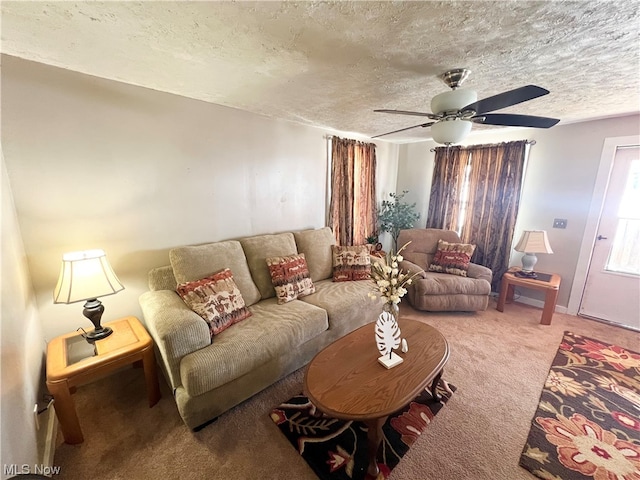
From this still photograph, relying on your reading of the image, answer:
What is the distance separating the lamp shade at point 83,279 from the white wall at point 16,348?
184 millimetres

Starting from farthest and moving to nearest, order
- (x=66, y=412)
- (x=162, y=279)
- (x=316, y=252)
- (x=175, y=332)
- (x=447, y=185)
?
(x=447, y=185) < (x=316, y=252) < (x=162, y=279) < (x=175, y=332) < (x=66, y=412)

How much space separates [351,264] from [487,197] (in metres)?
2.34

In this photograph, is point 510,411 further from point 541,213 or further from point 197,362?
point 541,213

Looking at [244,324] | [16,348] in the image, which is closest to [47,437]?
[16,348]

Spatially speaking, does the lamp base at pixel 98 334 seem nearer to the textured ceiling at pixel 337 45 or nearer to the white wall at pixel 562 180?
the textured ceiling at pixel 337 45

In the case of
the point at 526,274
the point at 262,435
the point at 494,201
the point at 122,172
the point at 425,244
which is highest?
the point at 122,172

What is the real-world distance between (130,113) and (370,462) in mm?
2874

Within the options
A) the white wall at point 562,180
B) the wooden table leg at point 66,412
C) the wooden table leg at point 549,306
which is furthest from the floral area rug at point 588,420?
the wooden table leg at point 66,412

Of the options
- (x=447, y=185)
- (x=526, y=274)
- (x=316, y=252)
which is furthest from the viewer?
(x=447, y=185)

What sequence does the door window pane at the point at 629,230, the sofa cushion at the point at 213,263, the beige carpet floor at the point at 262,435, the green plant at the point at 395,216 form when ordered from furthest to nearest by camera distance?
the green plant at the point at 395,216
the door window pane at the point at 629,230
the sofa cushion at the point at 213,263
the beige carpet floor at the point at 262,435

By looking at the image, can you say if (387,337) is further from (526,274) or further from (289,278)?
(526,274)

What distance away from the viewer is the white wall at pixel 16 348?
1.04 meters

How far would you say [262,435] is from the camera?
1.60 meters

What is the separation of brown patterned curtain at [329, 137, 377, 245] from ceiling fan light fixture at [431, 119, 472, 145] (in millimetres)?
1953
